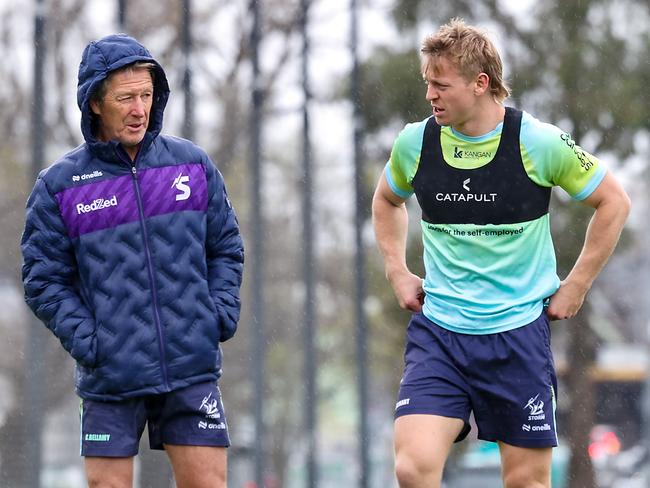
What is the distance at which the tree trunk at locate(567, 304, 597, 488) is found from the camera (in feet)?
27.8

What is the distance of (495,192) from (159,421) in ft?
3.96

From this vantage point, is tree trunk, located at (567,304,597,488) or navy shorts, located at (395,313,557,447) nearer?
navy shorts, located at (395,313,557,447)

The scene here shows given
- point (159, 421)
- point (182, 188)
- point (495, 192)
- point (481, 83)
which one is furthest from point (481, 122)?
point (159, 421)

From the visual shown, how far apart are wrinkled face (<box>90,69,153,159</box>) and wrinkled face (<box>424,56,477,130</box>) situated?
0.84 metres

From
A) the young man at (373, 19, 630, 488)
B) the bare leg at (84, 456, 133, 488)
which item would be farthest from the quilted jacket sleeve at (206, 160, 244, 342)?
the young man at (373, 19, 630, 488)

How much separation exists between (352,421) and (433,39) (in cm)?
474

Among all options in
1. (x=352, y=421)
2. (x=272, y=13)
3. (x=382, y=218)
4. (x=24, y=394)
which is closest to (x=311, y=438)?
(x=352, y=421)

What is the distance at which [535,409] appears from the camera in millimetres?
4188

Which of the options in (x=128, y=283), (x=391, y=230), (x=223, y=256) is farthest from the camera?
(x=391, y=230)

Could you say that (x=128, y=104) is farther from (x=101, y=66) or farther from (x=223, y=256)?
(x=223, y=256)

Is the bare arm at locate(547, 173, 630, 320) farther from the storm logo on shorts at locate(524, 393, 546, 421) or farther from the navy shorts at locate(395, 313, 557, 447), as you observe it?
the storm logo on shorts at locate(524, 393, 546, 421)

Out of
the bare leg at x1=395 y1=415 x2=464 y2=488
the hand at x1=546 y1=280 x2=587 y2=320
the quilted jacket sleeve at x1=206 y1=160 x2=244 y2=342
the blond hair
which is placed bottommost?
the bare leg at x1=395 y1=415 x2=464 y2=488

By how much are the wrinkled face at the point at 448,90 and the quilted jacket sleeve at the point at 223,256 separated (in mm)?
693

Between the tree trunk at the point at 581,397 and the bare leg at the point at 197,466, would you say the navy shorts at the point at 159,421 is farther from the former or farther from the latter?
the tree trunk at the point at 581,397
